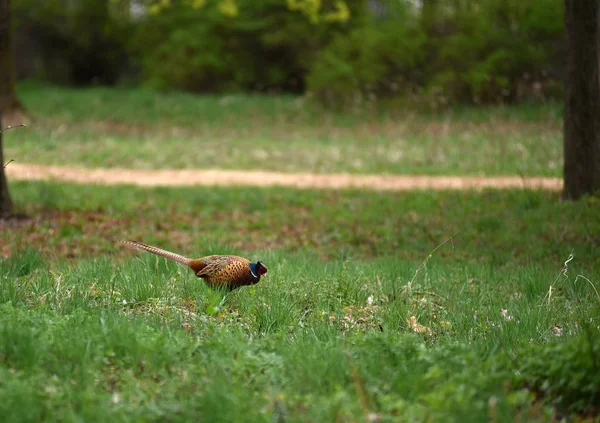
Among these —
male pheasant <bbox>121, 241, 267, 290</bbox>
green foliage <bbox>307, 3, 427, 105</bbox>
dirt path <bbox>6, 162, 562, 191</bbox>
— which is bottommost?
dirt path <bbox>6, 162, 562, 191</bbox>

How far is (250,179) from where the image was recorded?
575 inches

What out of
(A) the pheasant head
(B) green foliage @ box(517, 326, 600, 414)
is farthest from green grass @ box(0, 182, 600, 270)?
(B) green foliage @ box(517, 326, 600, 414)

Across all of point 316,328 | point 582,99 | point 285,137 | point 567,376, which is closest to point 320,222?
point 582,99

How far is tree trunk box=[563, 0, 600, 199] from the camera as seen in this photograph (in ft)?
33.2

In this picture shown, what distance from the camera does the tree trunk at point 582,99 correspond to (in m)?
10.1

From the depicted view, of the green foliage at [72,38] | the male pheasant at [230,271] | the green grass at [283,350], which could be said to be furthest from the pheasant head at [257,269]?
the green foliage at [72,38]

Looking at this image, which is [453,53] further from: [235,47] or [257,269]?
[257,269]

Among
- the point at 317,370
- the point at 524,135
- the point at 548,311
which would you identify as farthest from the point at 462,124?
the point at 317,370

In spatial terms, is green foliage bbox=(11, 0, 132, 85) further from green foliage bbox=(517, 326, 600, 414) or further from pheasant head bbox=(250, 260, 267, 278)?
green foliage bbox=(517, 326, 600, 414)

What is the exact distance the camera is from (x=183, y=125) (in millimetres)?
24000

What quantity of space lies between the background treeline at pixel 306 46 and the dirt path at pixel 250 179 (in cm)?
612

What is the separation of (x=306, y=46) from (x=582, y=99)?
21.3 meters

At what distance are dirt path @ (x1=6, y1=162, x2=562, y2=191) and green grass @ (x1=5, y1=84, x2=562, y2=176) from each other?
47 centimetres

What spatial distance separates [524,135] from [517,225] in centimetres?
693
